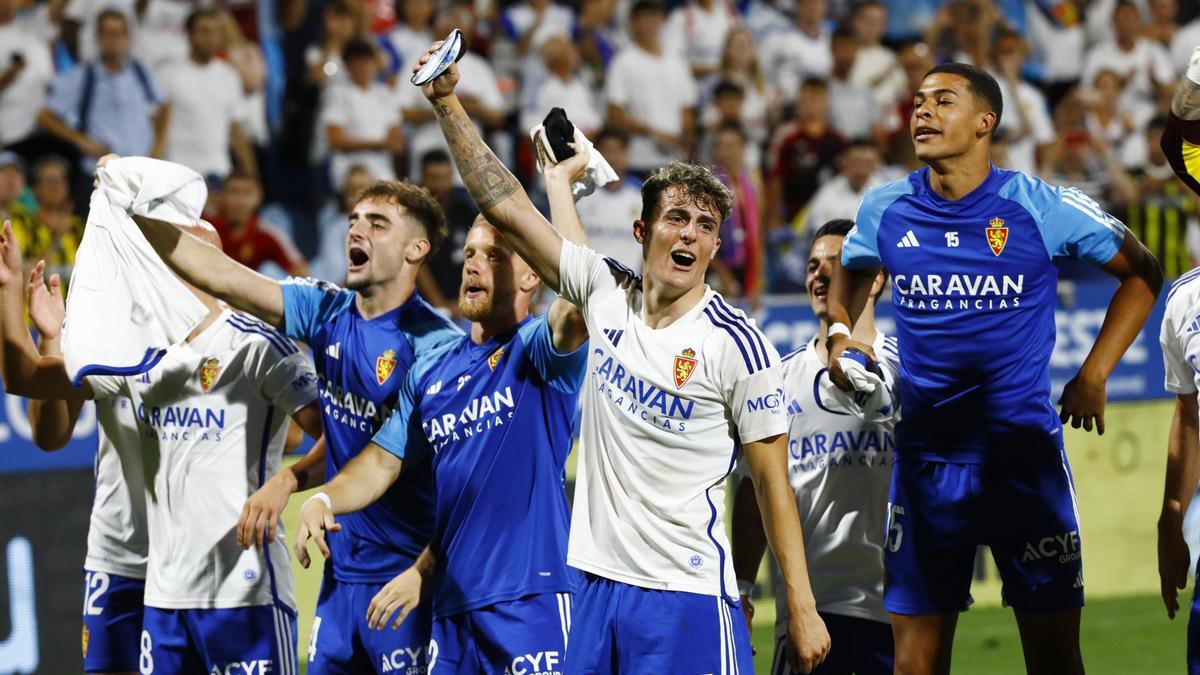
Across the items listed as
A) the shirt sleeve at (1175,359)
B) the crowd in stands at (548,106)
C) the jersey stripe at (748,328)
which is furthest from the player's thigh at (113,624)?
the crowd in stands at (548,106)

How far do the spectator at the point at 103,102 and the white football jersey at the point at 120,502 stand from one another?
6.40 meters

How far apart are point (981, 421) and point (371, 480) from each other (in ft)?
7.60

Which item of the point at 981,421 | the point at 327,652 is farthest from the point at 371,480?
the point at 981,421

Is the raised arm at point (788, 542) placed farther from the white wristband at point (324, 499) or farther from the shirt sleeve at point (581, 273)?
the white wristband at point (324, 499)

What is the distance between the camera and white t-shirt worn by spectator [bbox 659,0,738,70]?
51.0 ft

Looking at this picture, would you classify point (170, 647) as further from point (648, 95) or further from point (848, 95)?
point (848, 95)

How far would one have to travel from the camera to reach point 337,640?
5930 mm

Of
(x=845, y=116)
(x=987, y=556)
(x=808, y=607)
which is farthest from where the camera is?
(x=845, y=116)

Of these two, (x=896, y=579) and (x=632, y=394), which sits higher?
(x=632, y=394)

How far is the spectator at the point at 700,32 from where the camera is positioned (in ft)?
50.9

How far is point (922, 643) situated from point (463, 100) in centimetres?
901

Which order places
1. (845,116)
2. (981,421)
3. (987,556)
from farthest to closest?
(845,116), (987,556), (981,421)

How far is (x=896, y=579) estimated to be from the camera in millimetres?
6047

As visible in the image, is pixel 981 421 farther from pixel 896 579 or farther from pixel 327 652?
pixel 327 652
